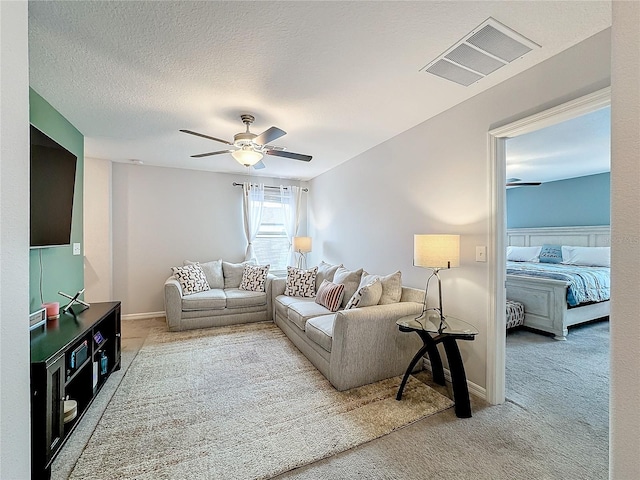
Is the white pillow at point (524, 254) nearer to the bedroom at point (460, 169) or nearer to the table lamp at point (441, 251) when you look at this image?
the bedroom at point (460, 169)

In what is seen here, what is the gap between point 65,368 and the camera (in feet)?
5.84

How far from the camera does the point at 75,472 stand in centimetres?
157

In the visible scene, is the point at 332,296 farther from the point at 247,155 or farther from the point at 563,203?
the point at 563,203

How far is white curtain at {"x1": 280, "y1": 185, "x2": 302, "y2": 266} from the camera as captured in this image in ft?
18.7

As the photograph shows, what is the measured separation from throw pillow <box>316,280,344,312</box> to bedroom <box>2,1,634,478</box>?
2.37ft

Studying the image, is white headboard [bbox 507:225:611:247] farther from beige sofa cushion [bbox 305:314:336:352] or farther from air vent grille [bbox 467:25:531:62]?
beige sofa cushion [bbox 305:314:336:352]

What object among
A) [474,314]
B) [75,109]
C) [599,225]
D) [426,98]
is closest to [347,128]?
[426,98]

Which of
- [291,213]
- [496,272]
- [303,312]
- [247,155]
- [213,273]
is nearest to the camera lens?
[496,272]

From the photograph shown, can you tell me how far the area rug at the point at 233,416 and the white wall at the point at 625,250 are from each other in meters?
1.47

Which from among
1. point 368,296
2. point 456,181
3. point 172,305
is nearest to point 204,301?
point 172,305

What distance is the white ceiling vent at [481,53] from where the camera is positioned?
1688 mm

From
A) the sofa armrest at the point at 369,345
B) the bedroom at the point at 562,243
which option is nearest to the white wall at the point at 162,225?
the sofa armrest at the point at 369,345

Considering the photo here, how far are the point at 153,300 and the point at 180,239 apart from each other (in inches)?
43.3

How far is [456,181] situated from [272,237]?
381 cm
